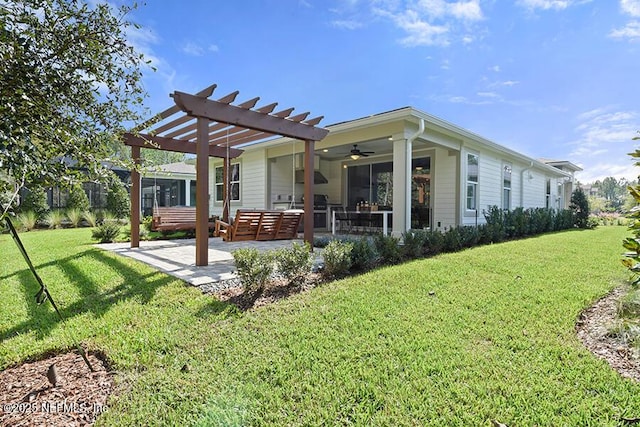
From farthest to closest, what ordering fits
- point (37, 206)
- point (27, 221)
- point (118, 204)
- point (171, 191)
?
1. point (171, 191)
2. point (118, 204)
3. point (37, 206)
4. point (27, 221)

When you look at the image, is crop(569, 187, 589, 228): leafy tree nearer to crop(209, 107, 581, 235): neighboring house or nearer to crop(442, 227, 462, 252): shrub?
crop(209, 107, 581, 235): neighboring house

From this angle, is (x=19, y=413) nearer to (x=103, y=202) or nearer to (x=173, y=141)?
(x=173, y=141)

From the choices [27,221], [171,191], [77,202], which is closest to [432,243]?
[27,221]

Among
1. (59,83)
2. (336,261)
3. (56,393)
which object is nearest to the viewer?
(56,393)

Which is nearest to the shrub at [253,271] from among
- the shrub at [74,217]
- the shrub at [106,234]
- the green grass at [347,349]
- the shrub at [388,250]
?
the green grass at [347,349]

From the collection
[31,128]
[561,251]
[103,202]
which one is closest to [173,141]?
[31,128]

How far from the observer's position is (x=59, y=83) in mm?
2277

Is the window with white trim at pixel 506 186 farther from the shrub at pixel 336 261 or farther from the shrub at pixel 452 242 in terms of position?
the shrub at pixel 336 261

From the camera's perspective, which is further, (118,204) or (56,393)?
(118,204)

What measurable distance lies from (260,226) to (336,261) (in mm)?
3041

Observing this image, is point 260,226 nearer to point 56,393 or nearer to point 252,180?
point 56,393

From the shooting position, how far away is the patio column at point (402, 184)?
25.0 feet

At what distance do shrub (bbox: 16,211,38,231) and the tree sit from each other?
13.1 meters

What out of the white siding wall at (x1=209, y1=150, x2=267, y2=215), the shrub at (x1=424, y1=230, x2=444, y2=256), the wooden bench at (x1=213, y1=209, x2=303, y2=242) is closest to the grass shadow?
the wooden bench at (x1=213, y1=209, x2=303, y2=242)
